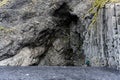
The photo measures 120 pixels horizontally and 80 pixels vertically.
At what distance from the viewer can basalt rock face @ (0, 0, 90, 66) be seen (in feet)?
110

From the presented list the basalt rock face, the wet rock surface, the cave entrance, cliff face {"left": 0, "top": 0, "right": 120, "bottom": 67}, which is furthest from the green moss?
the wet rock surface

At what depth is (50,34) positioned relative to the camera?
36.5 metres

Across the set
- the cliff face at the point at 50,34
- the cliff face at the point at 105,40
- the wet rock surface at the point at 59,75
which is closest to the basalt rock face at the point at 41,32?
the cliff face at the point at 50,34

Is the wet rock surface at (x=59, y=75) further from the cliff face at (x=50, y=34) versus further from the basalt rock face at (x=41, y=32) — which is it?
the basalt rock face at (x=41, y=32)

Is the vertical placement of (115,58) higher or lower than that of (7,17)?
lower

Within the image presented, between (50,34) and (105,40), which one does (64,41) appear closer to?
(50,34)

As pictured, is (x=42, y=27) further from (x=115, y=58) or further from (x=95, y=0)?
(x=115, y=58)

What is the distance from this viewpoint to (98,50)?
30406 millimetres

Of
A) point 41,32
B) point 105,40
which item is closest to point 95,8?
point 105,40

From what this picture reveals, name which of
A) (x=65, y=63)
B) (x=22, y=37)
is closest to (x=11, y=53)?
(x=22, y=37)

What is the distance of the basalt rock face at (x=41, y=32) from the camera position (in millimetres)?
33656

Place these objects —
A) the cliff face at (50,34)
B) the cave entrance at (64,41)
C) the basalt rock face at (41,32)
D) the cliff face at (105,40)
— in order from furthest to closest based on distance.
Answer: the cave entrance at (64,41)
the basalt rock face at (41,32)
the cliff face at (50,34)
the cliff face at (105,40)

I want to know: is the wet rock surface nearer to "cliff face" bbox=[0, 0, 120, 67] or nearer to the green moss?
"cliff face" bbox=[0, 0, 120, 67]

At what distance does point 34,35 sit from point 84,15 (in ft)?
22.5
